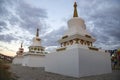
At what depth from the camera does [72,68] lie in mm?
10844

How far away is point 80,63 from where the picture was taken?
1049 centimetres

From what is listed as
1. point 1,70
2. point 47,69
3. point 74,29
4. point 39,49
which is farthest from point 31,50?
point 1,70

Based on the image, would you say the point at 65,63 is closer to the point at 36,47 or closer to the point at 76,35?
the point at 76,35

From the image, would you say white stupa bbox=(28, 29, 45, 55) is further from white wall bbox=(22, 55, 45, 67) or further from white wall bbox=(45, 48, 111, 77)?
white wall bbox=(45, 48, 111, 77)

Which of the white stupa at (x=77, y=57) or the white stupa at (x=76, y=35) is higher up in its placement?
the white stupa at (x=76, y=35)

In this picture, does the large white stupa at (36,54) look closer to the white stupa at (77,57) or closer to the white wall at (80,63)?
the white stupa at (77,57)

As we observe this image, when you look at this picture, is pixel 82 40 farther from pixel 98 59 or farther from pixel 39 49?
pixel 39 49

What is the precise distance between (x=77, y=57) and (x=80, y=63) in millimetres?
583

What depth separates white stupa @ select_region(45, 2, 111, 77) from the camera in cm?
1070

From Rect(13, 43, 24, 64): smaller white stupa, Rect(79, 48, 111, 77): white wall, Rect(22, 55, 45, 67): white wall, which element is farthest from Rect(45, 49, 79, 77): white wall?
Rect(13, 43, 24, 64): smaller white stupa

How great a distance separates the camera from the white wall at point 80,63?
10.6 metres

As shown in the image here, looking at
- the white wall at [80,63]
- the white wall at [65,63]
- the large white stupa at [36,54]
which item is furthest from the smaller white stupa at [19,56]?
the white wall at [80,63]

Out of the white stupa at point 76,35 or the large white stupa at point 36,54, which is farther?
the large white stupa at point 36,54

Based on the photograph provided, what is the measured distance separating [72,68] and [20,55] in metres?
31.3
